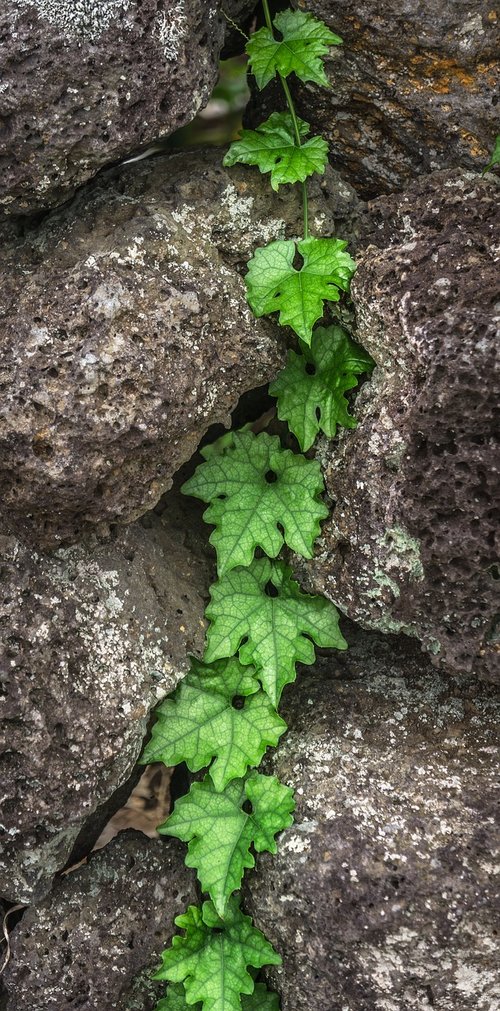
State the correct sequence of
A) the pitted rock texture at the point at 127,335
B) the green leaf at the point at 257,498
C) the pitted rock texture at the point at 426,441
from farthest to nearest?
the green leaf at the point at 257,498
the pitted rock texture at the point at 127,335
the pitted rock texture at the point at 426,441

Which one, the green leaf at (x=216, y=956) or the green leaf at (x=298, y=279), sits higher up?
the green leaf at (x=298, y=279)

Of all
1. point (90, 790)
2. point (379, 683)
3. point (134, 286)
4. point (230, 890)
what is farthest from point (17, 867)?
point (134, 286)

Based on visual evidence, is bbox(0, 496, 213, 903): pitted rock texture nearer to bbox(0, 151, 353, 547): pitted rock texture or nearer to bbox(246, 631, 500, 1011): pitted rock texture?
bbox(0, 151, 353, 547): pitted rock texture

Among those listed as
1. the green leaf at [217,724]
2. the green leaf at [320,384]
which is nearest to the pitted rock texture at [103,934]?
the green leaf at [217,724]

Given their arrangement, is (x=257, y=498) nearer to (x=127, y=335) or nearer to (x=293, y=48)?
(x=127, y=335)

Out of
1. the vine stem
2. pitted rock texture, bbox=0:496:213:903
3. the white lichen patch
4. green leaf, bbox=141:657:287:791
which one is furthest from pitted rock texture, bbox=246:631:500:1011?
the white lichen patch

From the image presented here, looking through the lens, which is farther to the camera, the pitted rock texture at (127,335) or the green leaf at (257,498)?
the green leaf at (257,498)

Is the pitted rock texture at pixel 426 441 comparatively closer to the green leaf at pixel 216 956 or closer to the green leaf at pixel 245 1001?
the green leaf at pixel 216 956
